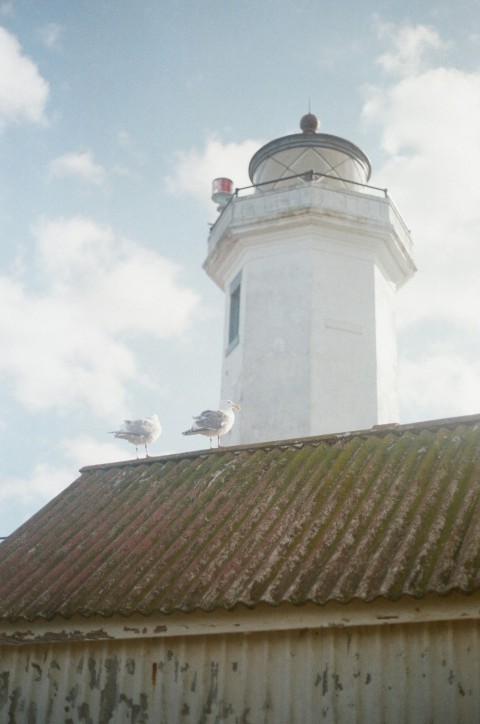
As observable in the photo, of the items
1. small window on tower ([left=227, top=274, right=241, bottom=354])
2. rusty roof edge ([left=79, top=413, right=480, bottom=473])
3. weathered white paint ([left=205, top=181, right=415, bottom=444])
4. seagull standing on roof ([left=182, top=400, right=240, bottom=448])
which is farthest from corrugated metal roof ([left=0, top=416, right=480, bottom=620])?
small window on tower ([left=227, top=274, right=241, bottom=354])

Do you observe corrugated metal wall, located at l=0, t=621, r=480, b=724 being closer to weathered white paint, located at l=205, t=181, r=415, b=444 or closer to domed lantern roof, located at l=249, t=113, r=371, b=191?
weathered white paint, located at l=205, t=181, r=415, b=444

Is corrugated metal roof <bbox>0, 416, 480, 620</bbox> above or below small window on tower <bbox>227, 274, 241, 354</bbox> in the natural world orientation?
below

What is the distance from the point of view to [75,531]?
995 centimetres

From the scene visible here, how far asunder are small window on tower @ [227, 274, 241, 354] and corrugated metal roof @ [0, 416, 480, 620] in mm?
9044

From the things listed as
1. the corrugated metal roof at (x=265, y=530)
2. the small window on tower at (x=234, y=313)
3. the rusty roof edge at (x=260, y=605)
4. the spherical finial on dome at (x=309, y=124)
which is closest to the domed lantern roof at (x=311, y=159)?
the spherical finial on dome at (x=309, y=124)

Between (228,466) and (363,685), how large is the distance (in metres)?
4.03

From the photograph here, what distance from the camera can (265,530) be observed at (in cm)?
835

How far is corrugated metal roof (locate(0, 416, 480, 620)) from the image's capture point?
7086 millimetres

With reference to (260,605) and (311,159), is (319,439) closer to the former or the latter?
(260,605)

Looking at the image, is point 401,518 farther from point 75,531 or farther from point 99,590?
point 75,531

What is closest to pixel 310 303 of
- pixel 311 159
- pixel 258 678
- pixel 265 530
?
pixel 311 159

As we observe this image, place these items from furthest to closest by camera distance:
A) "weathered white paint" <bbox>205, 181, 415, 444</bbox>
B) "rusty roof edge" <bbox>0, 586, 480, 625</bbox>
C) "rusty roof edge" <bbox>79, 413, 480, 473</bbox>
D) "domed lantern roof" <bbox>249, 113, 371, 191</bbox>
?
"domed lantern roof" <bbox>249, 113, 371, 191</bbox> < "weathered white paint" <bbox>205, 181, 415, 444</bbox> < "rusty roof edge" <bbox>79, 413, 480, 473</bbox> < "rusty roof edge" <bbox>0, 586, 480, 625</bbox>

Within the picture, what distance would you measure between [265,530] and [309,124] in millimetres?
16249

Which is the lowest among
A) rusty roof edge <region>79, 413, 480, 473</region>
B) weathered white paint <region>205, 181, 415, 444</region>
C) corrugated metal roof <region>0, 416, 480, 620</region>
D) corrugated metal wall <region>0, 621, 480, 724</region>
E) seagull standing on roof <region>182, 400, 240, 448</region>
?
corrugated metal wall <region>0, 621, 480, 724</region>
